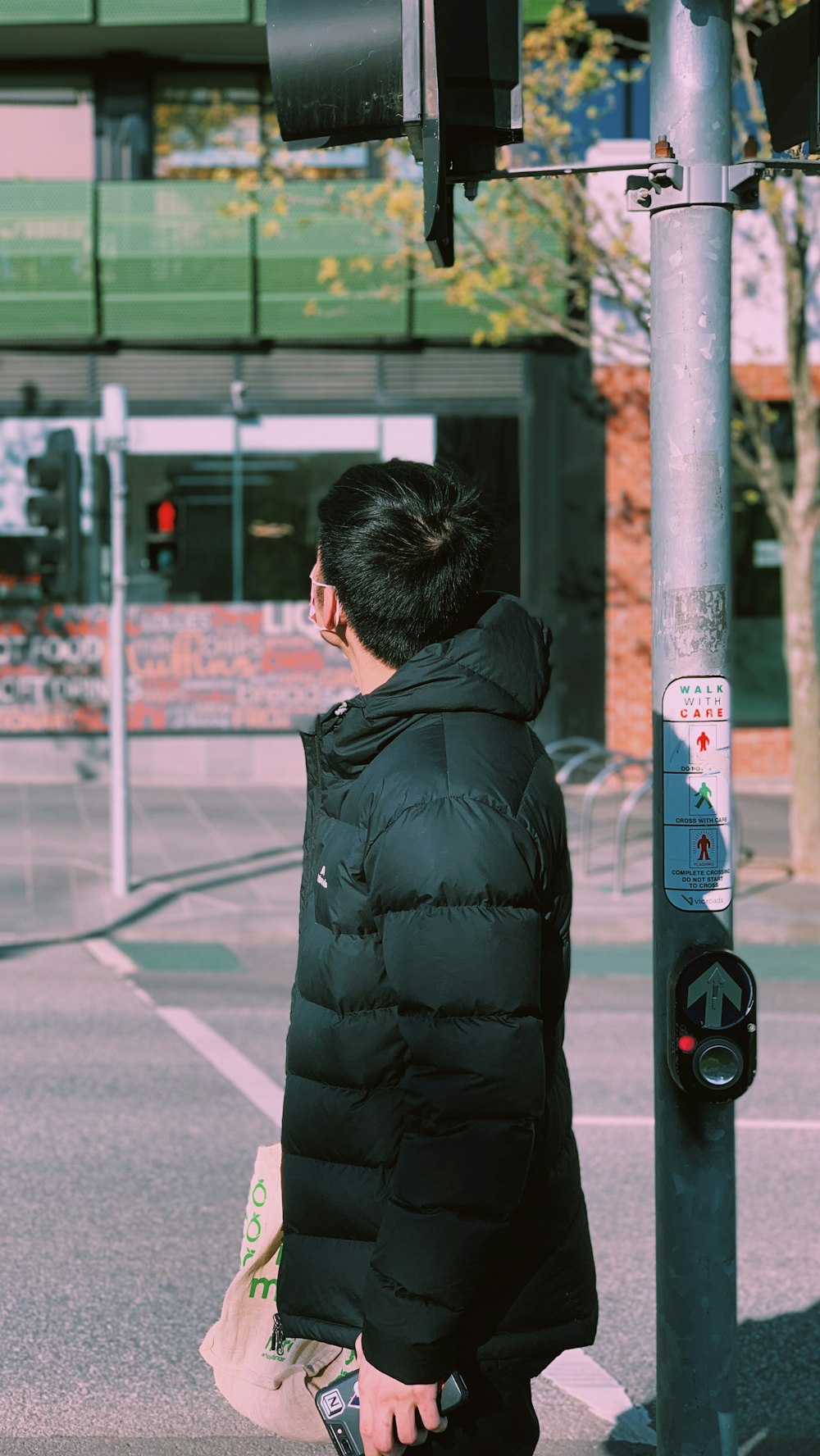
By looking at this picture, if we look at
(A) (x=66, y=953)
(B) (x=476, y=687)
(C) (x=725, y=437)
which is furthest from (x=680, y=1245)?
(A) (x=66, y=953)

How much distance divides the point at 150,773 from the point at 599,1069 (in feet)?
35.2

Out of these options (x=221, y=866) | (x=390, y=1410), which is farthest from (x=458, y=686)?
(x=221, y=866)

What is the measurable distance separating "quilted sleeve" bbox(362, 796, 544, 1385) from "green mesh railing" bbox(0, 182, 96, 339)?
623 inches

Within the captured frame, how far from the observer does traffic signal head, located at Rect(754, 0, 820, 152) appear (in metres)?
2.88

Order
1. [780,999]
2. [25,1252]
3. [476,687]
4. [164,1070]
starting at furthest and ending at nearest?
[780,999]
[164,1070]
[25,1252]
[476,687]

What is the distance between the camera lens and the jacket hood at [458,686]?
2.32 meters

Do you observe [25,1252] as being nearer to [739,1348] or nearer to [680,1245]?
[739,1348]

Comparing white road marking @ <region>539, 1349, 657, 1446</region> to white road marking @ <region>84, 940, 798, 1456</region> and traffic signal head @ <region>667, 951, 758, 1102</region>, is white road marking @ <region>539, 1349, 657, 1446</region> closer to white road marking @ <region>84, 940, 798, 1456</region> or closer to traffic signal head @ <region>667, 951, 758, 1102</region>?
white road marking @ <region>84, 940, 798, 1456</region>

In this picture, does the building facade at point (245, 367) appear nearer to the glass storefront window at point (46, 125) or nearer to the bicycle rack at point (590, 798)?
the glass storefront window at point (46, 125)

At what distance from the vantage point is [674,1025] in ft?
9.24

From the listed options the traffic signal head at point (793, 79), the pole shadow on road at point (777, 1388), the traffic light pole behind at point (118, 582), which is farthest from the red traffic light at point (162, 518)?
the traffic signal head at point (793, 79)

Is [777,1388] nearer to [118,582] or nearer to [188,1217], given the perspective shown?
[188,1217]

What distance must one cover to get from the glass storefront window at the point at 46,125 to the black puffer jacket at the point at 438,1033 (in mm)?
16488

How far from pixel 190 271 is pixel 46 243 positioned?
1.47 metres
